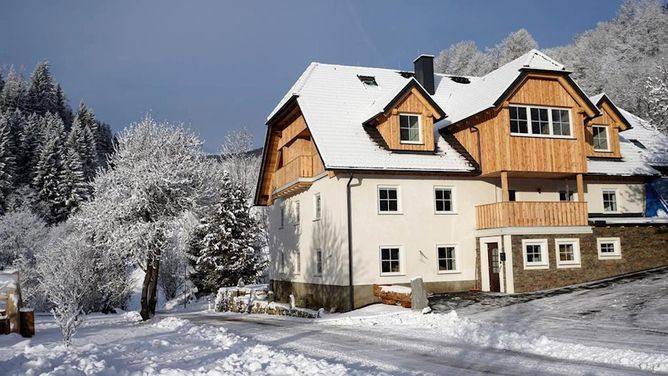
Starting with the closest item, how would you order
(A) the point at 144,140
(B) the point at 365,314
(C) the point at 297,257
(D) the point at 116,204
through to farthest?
(B) the point at 365,314 → (D) the point at 116,204 → (A) the point at 144,140 → (C) the point at 297,257

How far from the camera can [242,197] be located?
4609cm

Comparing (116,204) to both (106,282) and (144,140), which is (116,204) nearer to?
(144,140)

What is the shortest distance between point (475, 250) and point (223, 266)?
2474cm

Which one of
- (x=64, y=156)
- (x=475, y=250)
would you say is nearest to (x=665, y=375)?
(x=475, y=250)

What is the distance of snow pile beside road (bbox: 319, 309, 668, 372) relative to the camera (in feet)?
34.0

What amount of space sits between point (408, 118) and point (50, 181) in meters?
57.9

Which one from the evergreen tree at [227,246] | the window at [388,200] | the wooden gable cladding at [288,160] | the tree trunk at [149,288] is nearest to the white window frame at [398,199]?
the window at [388,200]

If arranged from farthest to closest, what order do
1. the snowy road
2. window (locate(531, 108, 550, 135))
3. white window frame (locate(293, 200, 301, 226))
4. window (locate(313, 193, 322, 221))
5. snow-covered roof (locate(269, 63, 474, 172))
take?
white window frame (locate(293, 200, 301, 226))
window (locate(313, 193, 322, 221))
window (locate(531, 108, 550, 135))
snow-covered roof (locate(269, 63, 474, 172))
the snowy road

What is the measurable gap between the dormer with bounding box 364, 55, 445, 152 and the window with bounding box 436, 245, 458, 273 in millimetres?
4210

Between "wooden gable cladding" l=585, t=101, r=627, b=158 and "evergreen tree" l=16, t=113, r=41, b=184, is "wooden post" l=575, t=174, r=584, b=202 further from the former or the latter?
"evergreen tree" l=16, t=113, r=41, b=184

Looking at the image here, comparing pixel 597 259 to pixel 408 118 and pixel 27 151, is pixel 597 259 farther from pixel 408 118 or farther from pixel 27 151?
pixel 27 151

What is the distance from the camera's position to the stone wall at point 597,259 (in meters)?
22.8

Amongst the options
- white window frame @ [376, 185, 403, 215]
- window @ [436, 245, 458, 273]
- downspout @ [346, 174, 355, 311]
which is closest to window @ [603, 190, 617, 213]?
window @ [436, 245, 458, 273]

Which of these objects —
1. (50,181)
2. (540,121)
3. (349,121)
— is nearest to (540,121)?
(540,121)
